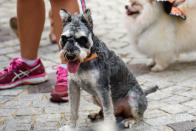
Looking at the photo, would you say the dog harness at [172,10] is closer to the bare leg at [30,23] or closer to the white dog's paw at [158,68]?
the white dog's paw at [158,68]

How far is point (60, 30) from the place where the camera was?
368 cm

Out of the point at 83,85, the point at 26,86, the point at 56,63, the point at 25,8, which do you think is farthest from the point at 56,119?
the point at 56,63

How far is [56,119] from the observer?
3.39 metres

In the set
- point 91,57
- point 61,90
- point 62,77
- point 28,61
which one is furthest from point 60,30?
point 91,57

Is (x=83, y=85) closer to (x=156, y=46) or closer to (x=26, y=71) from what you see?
(x=26, y=71)

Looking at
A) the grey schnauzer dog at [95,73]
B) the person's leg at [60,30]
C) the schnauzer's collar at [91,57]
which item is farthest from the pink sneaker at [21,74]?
the schnauzer's collar at [91,57]

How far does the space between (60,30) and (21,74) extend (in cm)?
94

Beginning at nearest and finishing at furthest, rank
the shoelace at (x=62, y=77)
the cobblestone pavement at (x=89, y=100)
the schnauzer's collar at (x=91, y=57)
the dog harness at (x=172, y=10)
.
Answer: the schnauzer's collar at (x=91, y=57)
the cobblestone pavement at (x=89, y=100)
the shoelace at (x=62, y=77)
the dog harness at (x=172, y=10)

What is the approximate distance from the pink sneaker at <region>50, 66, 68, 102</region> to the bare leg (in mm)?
530

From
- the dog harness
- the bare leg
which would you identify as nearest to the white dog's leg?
the bare leg

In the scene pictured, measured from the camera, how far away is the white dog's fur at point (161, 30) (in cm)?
467

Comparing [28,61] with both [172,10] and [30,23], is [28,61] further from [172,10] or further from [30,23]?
[172,10]

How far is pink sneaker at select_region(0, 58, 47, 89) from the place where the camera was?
4242 mm

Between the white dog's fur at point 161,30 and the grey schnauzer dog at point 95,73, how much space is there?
1486 millimetres
